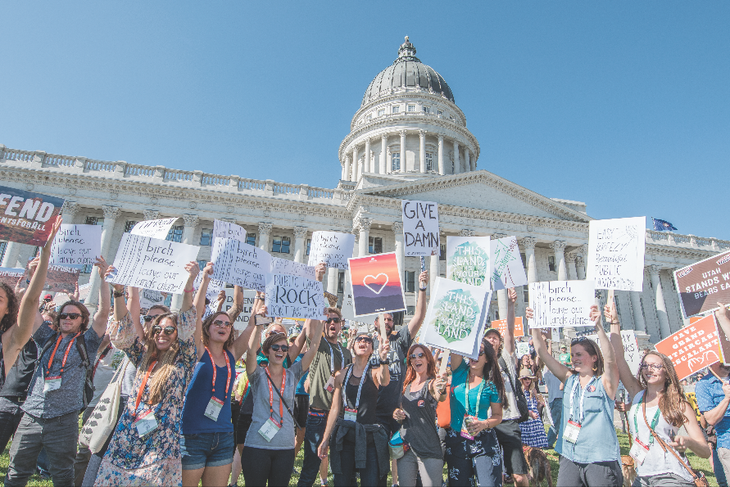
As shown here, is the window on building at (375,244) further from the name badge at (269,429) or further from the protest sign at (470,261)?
the name badge at (269,429)

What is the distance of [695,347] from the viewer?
6027 millimetres

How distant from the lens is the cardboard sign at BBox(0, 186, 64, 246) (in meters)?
4.71

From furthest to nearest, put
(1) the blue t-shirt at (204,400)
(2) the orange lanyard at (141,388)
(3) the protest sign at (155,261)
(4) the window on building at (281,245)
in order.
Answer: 1. (4) the window on building at (281,245)
2. (3) the protest sign at (155,261)
3. (1) the blue t-shirt at (204,400)
4. (2) the orange lanyard at (141,388)

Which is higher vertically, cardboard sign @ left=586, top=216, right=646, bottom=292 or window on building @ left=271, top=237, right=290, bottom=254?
window on building @ left=271, top=237, right=290, bottom=254

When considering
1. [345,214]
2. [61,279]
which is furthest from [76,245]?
[345,214]

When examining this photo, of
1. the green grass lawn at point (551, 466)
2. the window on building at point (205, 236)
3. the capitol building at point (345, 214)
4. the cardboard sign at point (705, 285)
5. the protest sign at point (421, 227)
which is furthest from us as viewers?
the window on building at point (205, 236)

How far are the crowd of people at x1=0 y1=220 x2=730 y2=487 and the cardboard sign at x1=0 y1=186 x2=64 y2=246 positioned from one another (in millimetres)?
669

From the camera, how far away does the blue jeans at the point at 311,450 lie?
5.00 meters

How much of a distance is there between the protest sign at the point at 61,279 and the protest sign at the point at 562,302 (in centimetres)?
931

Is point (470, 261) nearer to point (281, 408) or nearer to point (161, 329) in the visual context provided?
point (281, 408)

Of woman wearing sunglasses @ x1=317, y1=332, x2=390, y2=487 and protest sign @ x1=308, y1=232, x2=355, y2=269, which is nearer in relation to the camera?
woman wearing sunglasses @ x1=317, y1=332, x2=390, y2=487

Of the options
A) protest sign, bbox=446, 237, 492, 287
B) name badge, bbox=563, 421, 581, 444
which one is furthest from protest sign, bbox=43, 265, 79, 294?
name badge, bbox=563, 421, 581, 444

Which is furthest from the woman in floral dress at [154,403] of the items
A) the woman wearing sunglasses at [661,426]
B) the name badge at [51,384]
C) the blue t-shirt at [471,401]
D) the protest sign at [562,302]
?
the protest sign at [562,302]

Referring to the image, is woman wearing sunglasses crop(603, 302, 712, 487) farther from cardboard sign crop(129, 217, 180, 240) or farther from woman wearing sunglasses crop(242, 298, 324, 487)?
cardboard sign crop(129, 217, 180, 240)
